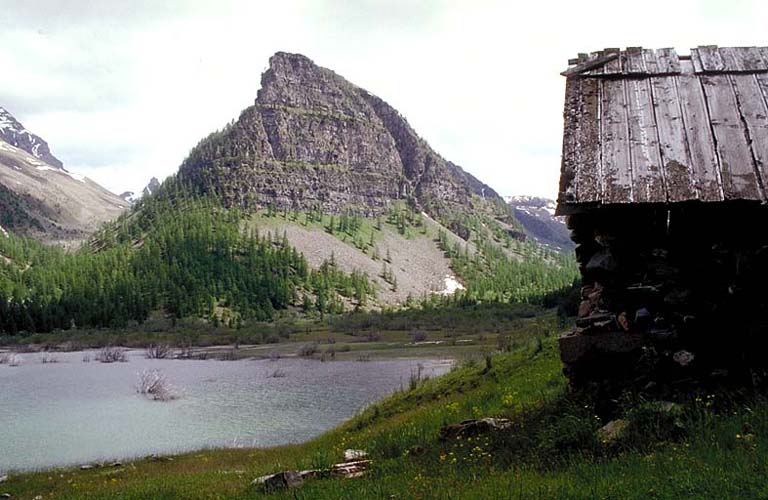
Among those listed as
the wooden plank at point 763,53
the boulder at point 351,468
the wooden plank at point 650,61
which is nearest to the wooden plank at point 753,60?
the wooden plank at point 763,53

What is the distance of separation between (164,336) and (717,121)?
13127 centimetres

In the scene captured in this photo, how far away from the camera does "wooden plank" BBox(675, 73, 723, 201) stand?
39.2ft

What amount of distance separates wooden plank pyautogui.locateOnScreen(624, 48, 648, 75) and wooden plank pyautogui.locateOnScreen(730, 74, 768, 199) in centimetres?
190

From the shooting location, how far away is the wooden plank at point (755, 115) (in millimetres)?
12266

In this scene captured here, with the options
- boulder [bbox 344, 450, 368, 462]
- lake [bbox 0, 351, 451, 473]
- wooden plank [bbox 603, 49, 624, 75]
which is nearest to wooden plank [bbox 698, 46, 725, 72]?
wooden plank [bbox 603, 49, 624, 75]

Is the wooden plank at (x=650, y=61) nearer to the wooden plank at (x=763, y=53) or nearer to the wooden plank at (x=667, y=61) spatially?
the wooden plank at (x=667, y=61)

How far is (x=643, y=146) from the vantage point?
1311cm

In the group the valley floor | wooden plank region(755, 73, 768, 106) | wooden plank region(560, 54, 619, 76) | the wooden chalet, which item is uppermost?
wooden plank region(560, 54, 619, 76)

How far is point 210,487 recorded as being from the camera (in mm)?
15352

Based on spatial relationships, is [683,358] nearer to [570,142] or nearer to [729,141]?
[729,141]

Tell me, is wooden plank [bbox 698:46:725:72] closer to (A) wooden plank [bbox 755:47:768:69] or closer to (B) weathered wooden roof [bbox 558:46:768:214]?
(B) weathered wooden roof [bbox 558:46:768:214]

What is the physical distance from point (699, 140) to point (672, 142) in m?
0.51

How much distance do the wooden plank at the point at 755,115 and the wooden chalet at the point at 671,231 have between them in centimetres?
3

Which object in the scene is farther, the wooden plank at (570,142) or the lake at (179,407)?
the lake at (179,407)
